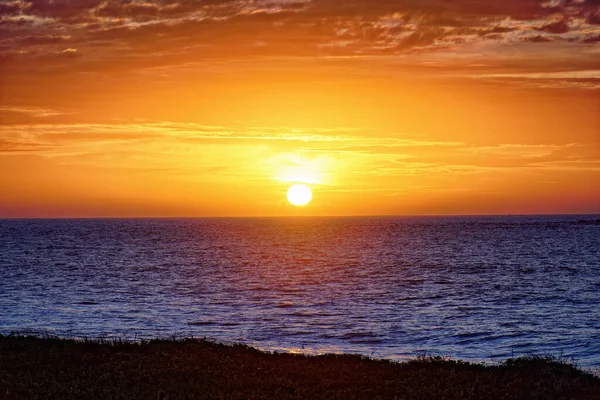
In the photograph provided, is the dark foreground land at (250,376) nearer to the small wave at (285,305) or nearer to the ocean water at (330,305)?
the ocean water at (330,305)

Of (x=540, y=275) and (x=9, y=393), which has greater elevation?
(x=540, y=275)

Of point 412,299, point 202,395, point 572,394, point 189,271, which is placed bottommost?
point 572,394

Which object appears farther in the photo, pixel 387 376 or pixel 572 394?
pixel 387 376

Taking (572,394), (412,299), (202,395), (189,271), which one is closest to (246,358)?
(202,395)

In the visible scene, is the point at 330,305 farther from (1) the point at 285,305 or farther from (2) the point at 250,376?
(2) the point at 250,376

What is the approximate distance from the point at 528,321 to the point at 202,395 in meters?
28.0

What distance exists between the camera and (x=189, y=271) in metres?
79.2

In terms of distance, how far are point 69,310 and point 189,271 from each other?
34814mm

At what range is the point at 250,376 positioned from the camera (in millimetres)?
20906

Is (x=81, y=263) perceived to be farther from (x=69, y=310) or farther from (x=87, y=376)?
(x=87, y=376)

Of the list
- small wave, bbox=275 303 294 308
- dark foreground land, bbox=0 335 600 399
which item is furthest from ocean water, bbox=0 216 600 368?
dark foreground land, bbox=0 335 600 399

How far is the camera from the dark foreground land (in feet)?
61.7

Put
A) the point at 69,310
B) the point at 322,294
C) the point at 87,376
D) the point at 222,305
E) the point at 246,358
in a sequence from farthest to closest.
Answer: the point at 322,294 → the point at 222,305 → the point at 69,310 → the point at 246,358 → the point at 87,376

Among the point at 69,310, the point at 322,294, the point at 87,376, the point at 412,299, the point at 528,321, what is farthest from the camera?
the point at 322,294
